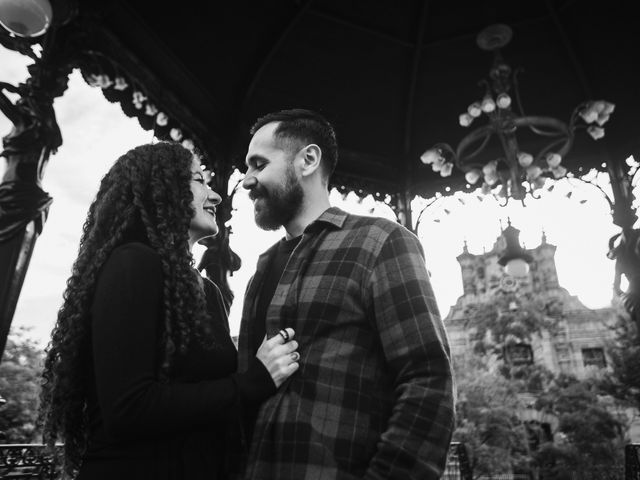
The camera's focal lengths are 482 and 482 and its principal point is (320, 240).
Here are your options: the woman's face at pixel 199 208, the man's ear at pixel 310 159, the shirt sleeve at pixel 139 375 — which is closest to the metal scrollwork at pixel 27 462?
the woman's face at pixel 199 208

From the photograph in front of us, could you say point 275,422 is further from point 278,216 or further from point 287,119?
point 287,119

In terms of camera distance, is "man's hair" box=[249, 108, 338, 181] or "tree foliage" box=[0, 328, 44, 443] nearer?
"man's hair" box=[249, 108, 338, 181]

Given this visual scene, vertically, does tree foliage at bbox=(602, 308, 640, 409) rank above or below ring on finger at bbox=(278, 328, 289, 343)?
above

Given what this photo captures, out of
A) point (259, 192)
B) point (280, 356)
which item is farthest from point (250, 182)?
point (280, 356)

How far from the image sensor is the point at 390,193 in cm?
682

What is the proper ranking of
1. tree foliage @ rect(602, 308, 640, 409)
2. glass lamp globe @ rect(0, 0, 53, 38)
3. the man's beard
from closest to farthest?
the man's beard → glass lamp globe @ rect(0, 0, 53, 38) → tree foliage @ rect(602, 308, 640, 409)

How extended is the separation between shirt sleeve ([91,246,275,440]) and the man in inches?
Result: 6.2

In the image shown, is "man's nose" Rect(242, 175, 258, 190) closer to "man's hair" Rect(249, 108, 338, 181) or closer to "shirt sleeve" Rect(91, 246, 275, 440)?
"man's hair" Rect(249, 108, 338, 181)

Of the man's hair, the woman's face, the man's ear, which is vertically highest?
the man's hair

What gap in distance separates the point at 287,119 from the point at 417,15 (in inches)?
167

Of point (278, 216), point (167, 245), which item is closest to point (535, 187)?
point (278, 216)

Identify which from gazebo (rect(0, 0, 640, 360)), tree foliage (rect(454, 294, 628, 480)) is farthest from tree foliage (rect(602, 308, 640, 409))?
gazebo (rect(0, 0, 640, 360))

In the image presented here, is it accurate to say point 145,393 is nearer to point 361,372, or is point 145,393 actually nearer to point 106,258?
point 106,258

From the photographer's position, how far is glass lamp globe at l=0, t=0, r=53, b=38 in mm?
2568
